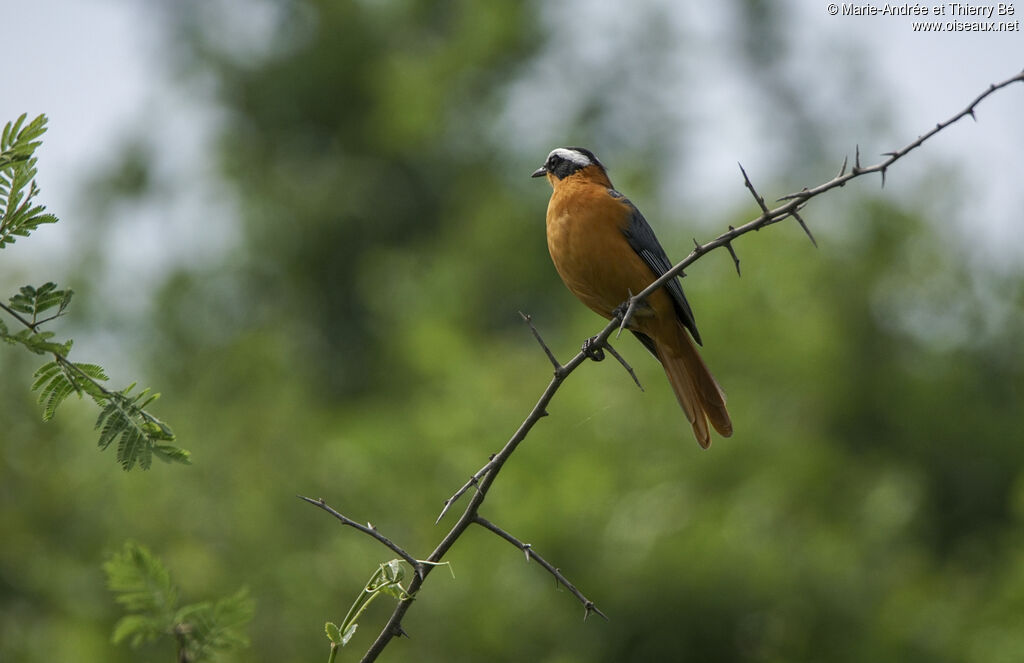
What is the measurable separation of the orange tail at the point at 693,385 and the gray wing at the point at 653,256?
0.25ft

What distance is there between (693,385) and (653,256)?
1.85 feet

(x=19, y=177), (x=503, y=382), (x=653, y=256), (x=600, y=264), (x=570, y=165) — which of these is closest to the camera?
(x=19, y=177)

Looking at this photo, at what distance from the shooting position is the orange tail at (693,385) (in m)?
3.83

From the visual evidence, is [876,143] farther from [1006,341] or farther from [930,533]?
[930,533]

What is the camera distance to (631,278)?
3912 mm

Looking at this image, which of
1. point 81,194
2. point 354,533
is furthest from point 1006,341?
point 81,194

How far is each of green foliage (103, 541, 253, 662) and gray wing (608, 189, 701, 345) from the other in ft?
8.41

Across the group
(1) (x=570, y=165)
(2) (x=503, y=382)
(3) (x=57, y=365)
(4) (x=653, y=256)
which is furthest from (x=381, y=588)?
(2) (x=503, y=382)

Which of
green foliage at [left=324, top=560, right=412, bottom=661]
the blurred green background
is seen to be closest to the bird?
green foliage at [left=324, top=560, right=412, bottom=661]

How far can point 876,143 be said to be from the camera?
1664cm

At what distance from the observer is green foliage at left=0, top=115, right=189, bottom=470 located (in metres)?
1.52

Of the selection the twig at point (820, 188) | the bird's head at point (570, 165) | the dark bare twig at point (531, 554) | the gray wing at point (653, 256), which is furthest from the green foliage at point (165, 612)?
the bird's head at point (570, 165)

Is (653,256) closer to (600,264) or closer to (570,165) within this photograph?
(600,264)

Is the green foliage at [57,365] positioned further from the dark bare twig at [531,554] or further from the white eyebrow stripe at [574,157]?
the white eyebrow stripe at [574,157]
